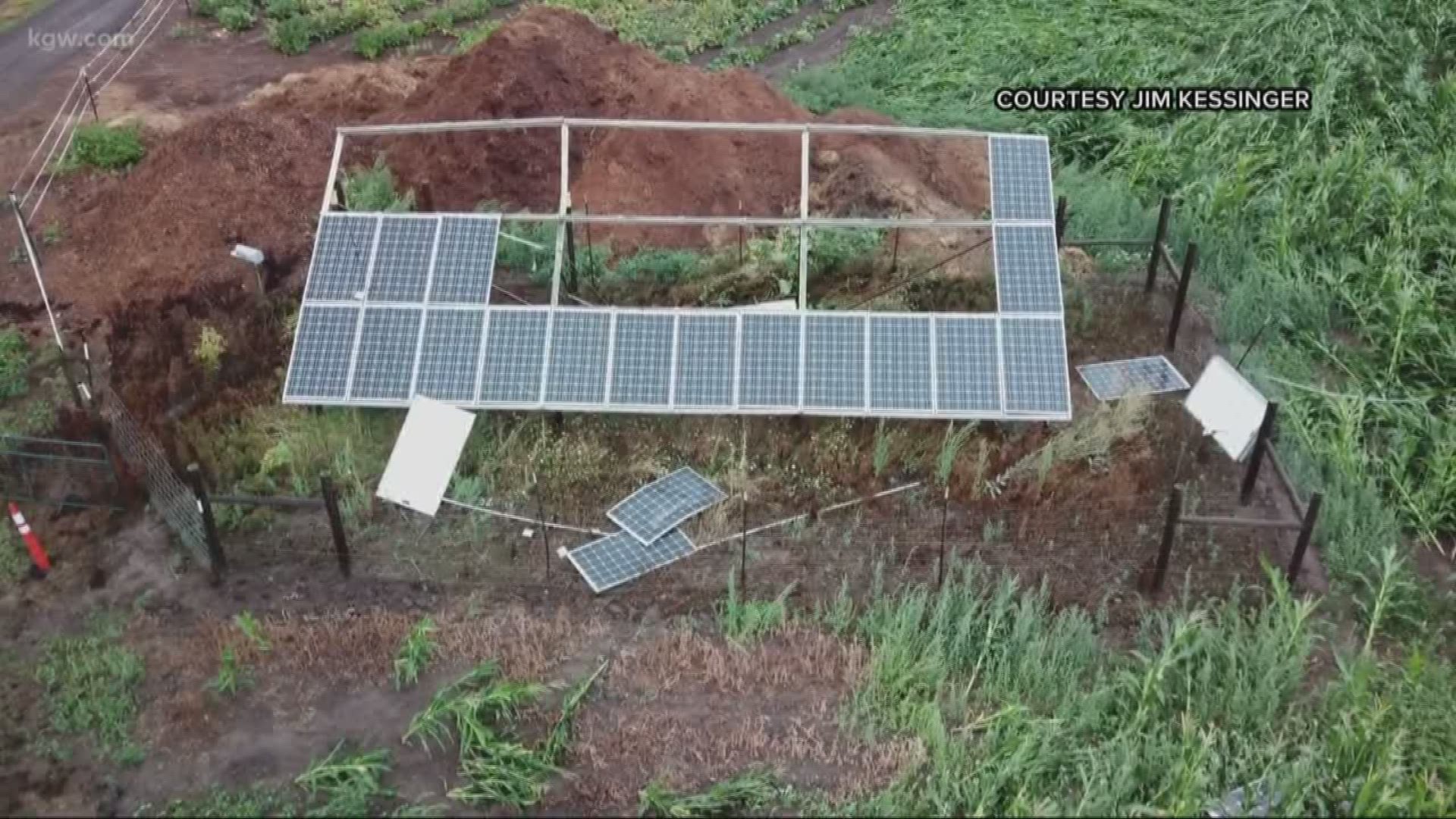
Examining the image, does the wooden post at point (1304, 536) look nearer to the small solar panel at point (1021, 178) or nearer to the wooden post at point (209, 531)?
the small solar panel at point (1021, 178)

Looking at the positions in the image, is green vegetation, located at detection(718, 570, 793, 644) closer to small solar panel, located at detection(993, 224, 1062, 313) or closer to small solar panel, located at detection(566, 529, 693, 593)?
small solar panel, located at detection(566, 529, 693, 593)

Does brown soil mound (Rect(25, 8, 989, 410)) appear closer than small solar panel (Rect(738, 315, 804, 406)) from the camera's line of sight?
No

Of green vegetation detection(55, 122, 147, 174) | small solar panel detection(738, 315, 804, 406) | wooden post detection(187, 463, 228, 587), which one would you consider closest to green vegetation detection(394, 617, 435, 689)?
wooden post detection(187, 463, 228, 587)

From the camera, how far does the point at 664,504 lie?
13047mm

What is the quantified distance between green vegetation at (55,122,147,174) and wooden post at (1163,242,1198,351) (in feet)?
52.2

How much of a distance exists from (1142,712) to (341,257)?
974cm

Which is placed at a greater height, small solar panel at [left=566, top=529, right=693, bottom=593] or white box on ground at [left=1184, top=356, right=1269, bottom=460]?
white box on ground at [left=1184, top=356, right=1269, bottom=460]

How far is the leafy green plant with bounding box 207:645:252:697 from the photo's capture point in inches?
438

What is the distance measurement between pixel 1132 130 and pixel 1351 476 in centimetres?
767

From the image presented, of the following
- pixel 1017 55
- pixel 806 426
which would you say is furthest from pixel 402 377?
pixel 1017 55

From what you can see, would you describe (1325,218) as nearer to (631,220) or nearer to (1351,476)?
(1351,476)

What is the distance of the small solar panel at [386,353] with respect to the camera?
13430mm

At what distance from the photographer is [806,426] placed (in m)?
13.8

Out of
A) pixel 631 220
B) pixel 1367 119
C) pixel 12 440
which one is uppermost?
pixel 1367 119
